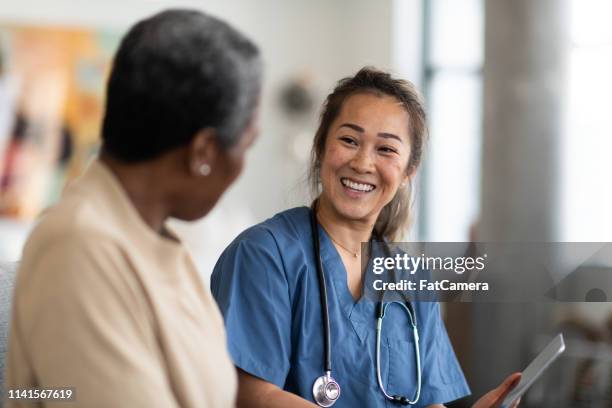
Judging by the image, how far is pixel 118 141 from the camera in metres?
1.06

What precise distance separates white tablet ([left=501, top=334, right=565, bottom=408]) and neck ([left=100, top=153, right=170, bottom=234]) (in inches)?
27.2

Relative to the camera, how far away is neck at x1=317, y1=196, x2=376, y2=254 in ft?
6.03

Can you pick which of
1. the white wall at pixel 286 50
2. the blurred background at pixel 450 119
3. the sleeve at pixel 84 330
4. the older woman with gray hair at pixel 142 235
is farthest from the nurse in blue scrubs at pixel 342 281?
the white wall at pixel 286 50

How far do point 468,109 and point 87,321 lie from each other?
5490 millimetres

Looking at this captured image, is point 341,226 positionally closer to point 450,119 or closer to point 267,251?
point 267,251

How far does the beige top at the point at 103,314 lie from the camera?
961 millimetres

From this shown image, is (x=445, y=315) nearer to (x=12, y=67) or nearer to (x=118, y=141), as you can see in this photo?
(x=12, y=67)

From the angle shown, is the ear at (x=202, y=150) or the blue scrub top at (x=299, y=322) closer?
the ear at (x=202, y=150)

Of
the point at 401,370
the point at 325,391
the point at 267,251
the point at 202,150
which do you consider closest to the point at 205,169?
the point at 202,150

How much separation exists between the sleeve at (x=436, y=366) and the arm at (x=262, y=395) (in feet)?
1.13

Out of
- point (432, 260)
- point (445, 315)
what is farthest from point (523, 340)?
point (432, 260)

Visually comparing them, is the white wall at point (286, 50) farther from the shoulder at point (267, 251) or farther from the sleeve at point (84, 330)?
the sleeve at point (84, 330)

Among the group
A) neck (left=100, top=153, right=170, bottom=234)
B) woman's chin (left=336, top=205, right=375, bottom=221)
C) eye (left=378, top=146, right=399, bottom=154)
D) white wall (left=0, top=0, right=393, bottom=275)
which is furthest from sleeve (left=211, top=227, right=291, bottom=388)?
white wall (left=0, top=0, right=393, bottom=275)

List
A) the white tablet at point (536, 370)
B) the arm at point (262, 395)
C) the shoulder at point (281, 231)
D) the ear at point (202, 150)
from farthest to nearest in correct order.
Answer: the shoulder at point (281, 231) < the arm at point (262, 395) < the white tablet at point (536, 370) < the ear at point (202, 150)
